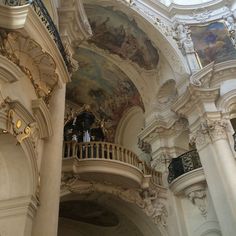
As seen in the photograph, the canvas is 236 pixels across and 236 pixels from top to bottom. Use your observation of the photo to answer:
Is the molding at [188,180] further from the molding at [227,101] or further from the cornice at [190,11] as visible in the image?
the cornice at [190,11]

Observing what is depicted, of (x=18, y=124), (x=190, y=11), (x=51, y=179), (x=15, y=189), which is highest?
(x=190, y=11)

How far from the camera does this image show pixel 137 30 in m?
11.8

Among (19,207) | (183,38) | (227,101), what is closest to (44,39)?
(19,207)

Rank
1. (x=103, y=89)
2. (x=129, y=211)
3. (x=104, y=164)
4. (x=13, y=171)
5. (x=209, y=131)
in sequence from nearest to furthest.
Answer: (x=13, y=171) → (x=104, y=164) → (x=129, y=211) → (x=209, y=131) → (x=103, y=89)

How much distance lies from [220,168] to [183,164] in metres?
1.48

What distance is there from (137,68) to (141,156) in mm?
3413

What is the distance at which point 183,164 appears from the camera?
10125 millimetres

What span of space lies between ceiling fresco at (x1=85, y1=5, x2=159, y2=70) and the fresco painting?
1.76 metres

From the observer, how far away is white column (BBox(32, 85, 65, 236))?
4.46 metres

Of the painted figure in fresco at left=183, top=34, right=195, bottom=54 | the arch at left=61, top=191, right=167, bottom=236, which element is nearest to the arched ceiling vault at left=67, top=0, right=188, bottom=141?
the painted figure in fresco at left=183, top=34, right=195, bottom=54

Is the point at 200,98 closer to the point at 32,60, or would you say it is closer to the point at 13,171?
the point at 32,60

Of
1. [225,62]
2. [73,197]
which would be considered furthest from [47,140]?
[225,62]

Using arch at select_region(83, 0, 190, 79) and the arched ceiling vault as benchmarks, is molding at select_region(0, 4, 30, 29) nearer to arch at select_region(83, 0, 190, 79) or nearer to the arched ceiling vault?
the arched ceiling vault

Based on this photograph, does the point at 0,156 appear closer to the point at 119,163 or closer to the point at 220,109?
the point at 119,163
